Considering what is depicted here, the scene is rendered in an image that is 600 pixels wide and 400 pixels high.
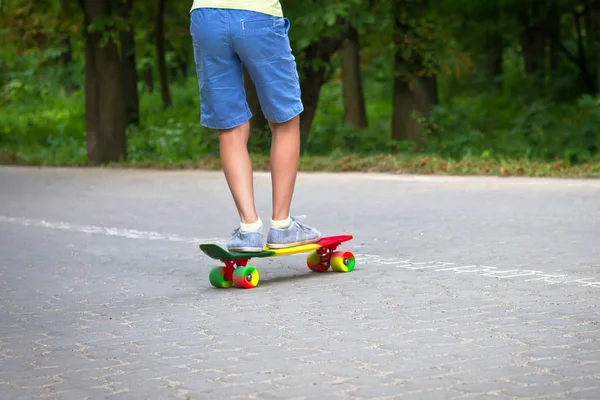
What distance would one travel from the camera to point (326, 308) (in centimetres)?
633

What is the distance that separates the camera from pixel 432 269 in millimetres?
7590

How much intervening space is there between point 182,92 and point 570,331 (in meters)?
41.2

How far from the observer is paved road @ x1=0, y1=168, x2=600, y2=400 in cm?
480

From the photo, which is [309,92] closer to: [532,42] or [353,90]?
[353,90]

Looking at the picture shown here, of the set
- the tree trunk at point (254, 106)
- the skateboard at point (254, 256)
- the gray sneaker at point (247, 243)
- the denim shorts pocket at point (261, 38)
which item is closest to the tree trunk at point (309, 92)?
the tree trunk at point (254, 106)

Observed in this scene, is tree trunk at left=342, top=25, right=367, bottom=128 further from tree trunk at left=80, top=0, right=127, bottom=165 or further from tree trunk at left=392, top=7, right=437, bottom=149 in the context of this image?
tree trunk at left=80, top=0, right=127, bottom=165

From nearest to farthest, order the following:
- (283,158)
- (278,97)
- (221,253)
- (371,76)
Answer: (221,253)
(278,97)
(283,158)
(371,76)

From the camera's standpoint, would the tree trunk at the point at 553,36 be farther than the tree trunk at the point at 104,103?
Yes

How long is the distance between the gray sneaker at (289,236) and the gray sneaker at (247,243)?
0.15 meters

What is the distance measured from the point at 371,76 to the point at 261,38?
3428 centimetres

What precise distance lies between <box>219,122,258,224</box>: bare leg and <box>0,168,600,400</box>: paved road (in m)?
0.49

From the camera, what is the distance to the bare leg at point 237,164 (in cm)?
751

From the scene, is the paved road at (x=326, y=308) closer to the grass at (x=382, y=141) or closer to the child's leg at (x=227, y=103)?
the child's leg at (x=227, y=103)

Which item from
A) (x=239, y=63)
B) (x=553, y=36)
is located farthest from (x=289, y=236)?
(x=553, y=36)
